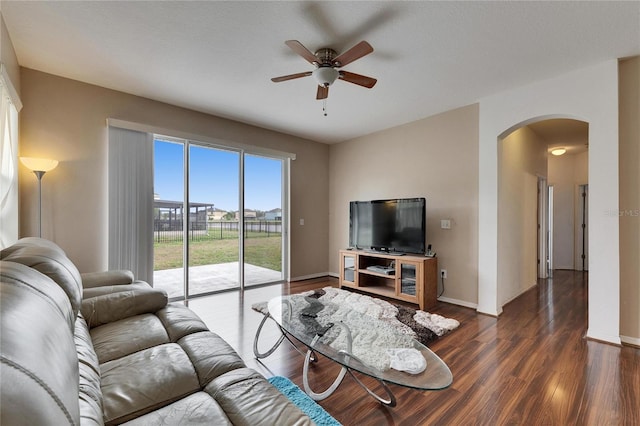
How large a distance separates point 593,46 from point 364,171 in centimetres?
307

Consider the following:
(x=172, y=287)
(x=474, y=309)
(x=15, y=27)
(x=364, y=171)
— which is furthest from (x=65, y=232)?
(x=474, y=309)

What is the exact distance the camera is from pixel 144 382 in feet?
4.03

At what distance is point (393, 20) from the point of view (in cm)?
206

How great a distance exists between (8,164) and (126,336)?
6.33 feet

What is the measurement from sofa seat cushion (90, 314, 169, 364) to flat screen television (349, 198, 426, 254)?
301cm

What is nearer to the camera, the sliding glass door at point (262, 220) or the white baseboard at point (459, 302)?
→ the white baseboard at point (459, 302)

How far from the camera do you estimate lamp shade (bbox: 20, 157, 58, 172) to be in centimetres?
249

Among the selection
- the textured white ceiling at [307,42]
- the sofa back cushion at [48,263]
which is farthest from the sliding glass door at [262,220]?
the sofa back cushion at [48,263]

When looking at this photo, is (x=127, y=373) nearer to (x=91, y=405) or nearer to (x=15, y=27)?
(x=91, y=405)

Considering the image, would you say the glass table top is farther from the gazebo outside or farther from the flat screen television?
the gazebo outside

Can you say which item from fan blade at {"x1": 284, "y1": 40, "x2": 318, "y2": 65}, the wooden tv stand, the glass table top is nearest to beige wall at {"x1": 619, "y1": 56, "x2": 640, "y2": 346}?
the wooden tv stand

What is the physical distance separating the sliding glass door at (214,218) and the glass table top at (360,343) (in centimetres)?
203

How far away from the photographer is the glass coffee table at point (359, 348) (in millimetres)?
1417

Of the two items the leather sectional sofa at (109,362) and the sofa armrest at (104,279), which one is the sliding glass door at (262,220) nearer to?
the sofa armrest at (104,279)
